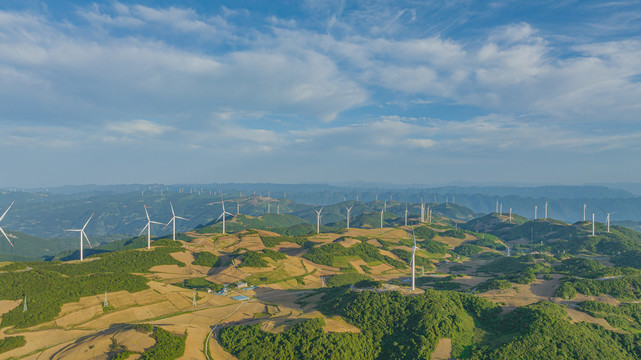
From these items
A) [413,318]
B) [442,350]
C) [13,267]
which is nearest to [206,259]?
[13,267]

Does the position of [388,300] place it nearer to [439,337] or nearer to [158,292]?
[439,337]

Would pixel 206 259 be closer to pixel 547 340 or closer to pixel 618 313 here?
pixel 547 340

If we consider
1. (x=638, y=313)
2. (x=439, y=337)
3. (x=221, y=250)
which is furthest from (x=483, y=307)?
(x=221, y=250)

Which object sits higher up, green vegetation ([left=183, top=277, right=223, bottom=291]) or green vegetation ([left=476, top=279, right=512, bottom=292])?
green vegetation ([left=476, top=279, right=512, bottom=292])

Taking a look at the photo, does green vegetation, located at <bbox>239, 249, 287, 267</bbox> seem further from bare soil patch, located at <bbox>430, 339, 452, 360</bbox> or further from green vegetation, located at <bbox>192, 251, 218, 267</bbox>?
bare soil patch, located at <bbox>430, 339, 452, 360</bbox>

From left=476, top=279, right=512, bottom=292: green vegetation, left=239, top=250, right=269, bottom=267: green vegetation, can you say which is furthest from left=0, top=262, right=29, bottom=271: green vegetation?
left=476, top=279, right=512, bottom=292: green vegetation

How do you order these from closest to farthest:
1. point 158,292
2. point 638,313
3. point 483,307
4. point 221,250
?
point 483,307 < point 638,313 < point 158,292 < point 221,250

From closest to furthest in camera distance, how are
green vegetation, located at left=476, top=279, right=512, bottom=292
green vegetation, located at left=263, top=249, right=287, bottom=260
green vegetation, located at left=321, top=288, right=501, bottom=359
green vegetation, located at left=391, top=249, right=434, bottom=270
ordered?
green vegetation, located at left=321, top=288, right=501, bottom=359
green vegetation, located at left=476, top=279, right=512, bottom=292
green vegetation, located at left=263, top=249, right=287, bottom=260
green vegetation, located at left=391, top=249, right=434, bottom=270

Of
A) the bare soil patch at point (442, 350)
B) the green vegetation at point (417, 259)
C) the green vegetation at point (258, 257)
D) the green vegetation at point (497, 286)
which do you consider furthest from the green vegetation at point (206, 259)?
the bare soil patch at point (442, 350)
